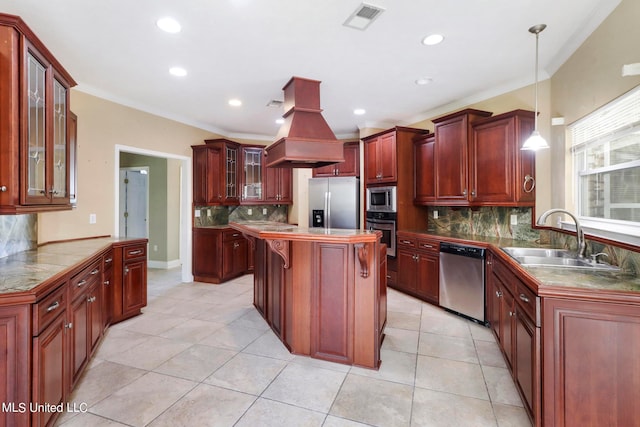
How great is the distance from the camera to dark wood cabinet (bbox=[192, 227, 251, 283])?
5.18m

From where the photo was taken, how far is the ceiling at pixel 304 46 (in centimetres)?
227

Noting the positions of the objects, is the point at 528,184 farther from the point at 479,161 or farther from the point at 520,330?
the point at 520,330

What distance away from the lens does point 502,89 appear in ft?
12.2

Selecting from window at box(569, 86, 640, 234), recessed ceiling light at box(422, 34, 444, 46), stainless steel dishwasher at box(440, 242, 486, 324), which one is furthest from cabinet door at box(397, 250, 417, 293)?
recessed ceiling light at box(422, 34, 444, 46)

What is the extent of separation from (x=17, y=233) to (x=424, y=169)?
178 inches

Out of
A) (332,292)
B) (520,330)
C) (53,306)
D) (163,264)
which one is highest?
(53,306)

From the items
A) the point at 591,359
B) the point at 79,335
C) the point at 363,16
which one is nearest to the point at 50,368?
the point at 79,335

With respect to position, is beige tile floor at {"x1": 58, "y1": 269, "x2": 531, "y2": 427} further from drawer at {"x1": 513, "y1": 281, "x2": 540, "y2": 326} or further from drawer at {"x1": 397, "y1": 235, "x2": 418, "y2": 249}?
drawer at {"x1": 397, "y1": 235, "x2": 418, "y2": 249}

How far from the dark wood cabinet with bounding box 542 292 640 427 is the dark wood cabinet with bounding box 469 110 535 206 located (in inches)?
77.8

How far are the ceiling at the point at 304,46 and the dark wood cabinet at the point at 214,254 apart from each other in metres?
2.03

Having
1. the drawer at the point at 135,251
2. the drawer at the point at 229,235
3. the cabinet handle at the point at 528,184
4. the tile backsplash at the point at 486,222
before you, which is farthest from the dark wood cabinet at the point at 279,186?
the cabinet handle at the point at 528,184

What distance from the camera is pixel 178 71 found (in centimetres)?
330

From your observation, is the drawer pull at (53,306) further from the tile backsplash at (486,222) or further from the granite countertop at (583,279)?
the tile backsplash at (486,222)

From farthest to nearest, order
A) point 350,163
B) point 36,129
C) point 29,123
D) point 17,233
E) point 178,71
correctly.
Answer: point 350,163 < point 178,71 < point 17,233 < point 36,129 < point 29,123
